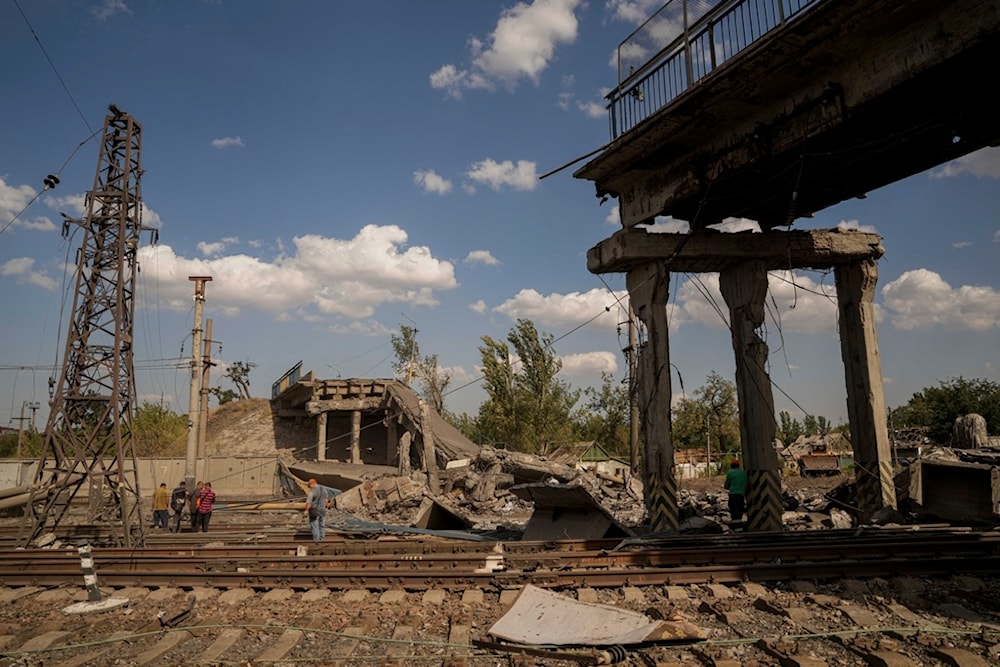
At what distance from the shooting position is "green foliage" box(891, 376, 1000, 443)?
1622 inches

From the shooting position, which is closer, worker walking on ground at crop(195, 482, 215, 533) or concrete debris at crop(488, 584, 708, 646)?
concrete debris at crop(488, 584, 708, 646)

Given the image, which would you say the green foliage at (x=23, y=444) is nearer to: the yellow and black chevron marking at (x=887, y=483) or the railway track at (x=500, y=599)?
the railway track at (x=500, y=599)

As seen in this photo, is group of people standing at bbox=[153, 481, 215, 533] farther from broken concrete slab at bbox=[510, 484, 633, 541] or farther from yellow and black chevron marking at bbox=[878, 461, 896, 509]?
yellow and black chevron marking at bbox=[878, 461, 896, 509]

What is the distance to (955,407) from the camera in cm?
4288

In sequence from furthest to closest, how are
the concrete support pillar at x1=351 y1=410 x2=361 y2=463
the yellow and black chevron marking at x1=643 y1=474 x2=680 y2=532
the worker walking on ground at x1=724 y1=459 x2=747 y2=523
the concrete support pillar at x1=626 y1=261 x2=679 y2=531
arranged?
1. the concrete support pillar at x1=351 y1=410 x2=361 y2=463
2. the worker walking on ground at x1=724 y1=459 x2=747 y2=523
3. the concrete support pillar at x1=626 y1=261 x2=679 y2=531
4. the yellow and black chevron marking at x1=643 y1=474 x2=680 y2=532

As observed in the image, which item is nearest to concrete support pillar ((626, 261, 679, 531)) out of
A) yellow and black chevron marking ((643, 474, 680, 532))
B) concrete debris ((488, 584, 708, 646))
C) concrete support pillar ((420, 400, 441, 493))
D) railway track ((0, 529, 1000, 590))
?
yellow and black chevron marking ((643, 474, 680, 532))

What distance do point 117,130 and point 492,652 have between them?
51.2 ft

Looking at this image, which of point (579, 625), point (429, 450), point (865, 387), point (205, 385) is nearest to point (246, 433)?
Answer: point (205, 385)

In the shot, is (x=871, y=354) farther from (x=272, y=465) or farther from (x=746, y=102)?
(x=272, y=465)

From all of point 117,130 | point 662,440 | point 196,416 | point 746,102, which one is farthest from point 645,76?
point 196,416

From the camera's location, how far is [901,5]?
8.84 meters

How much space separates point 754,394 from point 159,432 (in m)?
→ 46.1

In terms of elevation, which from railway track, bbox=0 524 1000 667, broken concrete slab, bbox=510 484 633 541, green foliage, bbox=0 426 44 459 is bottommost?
railway track, bbox=0 524 1000 667

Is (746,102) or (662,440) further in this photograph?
(662,440)
